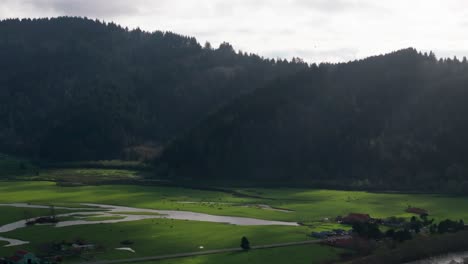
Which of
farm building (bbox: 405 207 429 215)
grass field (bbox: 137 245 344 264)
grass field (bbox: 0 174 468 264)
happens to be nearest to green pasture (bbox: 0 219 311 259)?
grass field (bbox: 0 174 468 264)

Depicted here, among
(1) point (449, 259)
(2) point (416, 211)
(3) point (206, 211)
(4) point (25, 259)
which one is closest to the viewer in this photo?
(4) point (25, 259)

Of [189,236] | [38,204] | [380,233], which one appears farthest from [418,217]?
[38,204]

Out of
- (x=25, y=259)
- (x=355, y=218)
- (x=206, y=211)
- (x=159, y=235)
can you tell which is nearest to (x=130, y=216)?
(x=206, y=211)

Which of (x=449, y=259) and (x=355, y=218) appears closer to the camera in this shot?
(x=449, y=259)

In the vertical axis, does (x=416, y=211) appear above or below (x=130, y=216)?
above

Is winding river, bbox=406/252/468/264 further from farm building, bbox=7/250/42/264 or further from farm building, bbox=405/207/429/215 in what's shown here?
farm building, bbox=7/250/42/264

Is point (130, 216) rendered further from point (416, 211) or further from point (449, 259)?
point (449, 259)

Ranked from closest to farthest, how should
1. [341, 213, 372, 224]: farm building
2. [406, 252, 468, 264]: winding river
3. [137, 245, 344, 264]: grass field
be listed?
[137, 245, 344, 264]: grass field → [406, 252, 468, 264]: winding river → [341, 213, 372, 224]: farm building

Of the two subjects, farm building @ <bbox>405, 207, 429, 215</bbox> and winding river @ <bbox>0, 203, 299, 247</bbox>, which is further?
farm building @ <bbox>405, 207, 429, 215</bbox>
